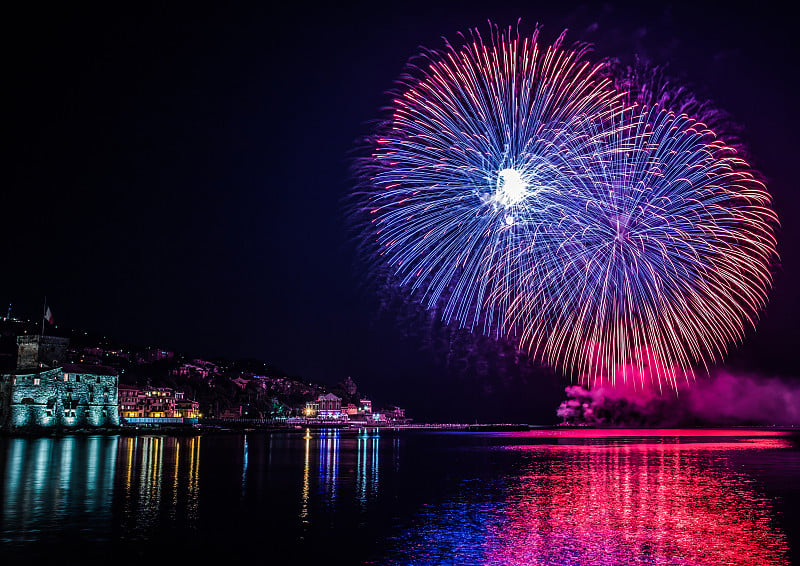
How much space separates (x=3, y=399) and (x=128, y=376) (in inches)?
2570

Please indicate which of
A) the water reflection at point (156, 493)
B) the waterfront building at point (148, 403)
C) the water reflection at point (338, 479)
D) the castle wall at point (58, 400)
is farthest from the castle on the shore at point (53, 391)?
the water reflection at point (338, 479)

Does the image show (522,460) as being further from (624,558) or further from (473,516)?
(624,558)

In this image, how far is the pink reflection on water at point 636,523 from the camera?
1900 cm

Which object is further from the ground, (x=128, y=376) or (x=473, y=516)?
(x=128, y=376)

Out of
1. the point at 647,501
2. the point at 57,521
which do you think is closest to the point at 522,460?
the point at 647,501

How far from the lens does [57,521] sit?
22.2 meters

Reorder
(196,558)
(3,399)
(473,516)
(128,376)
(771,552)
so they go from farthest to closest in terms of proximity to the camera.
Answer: (128,376)
(3,399)
(473,516)
(771,552)
(196,558)

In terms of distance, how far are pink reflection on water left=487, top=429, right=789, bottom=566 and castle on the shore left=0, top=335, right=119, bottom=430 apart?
6915 cm

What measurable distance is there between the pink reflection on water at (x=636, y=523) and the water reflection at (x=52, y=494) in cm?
1278

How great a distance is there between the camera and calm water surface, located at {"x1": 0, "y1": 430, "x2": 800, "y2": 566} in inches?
747

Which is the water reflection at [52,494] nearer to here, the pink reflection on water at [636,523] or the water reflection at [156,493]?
the water reflection at [156,493]

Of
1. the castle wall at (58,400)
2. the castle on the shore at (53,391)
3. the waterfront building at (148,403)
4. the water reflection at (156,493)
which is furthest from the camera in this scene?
the waterfront building at (148,403)

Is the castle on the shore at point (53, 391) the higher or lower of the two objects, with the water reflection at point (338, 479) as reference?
higher

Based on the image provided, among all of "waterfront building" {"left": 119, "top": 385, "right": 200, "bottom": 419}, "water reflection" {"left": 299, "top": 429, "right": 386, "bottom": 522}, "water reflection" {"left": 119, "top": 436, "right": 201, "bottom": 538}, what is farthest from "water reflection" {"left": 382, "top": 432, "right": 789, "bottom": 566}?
"waterfront building" {"left": 119, "top": 385, "right": 200, "bottom": 419}
